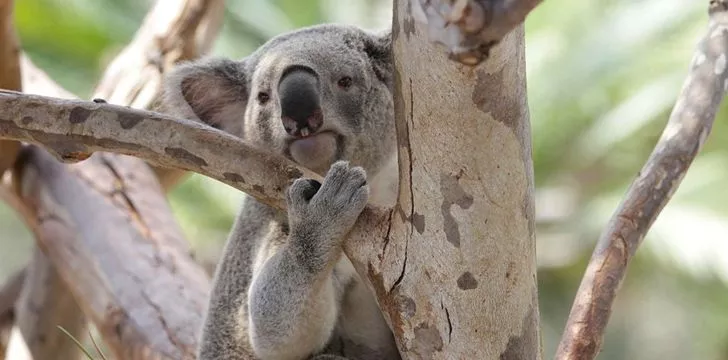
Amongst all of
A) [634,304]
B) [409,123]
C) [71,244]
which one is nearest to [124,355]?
[71,244]

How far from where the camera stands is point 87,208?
14.5 ft

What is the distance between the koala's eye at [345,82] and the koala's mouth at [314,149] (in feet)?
0.69

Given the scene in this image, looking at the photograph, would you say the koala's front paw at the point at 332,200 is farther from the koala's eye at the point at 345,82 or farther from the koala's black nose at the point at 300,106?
the koala's eye at the point at 345,82

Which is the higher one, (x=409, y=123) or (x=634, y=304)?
(x=634, y=304)

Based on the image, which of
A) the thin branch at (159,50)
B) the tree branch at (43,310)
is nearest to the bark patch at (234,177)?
the thin branch at (159,50)

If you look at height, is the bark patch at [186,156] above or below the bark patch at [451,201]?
above

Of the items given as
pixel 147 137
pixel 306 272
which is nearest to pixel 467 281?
pixel 306 272

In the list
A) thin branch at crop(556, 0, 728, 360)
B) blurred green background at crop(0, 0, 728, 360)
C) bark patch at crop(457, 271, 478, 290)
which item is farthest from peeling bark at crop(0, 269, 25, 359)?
blurred green background at crop(0, 0, 728, 360)

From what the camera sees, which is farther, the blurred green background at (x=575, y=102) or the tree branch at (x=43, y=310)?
the blurred green background at (x=575, y=102)

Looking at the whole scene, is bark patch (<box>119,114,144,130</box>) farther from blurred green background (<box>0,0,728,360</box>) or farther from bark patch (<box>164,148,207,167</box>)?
blurred green background (<box>0,0,728,360</box>)

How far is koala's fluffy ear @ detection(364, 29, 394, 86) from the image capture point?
3152 mm

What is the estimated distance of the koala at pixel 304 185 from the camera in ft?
8.05

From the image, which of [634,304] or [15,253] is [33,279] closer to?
[634,304]

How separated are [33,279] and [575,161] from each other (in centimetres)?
642
